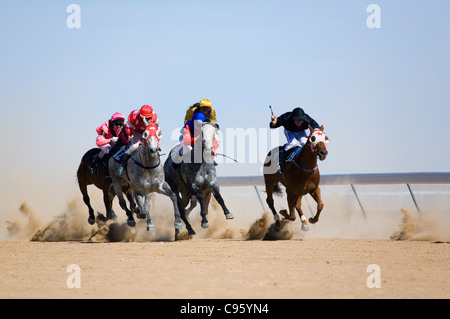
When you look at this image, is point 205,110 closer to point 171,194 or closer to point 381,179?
point 171,194

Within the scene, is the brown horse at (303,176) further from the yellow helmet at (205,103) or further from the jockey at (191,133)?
the yellow helmet at (205,103)

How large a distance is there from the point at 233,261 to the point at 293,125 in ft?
17.9

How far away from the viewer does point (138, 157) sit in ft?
56.7

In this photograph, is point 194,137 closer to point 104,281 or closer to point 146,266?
point 146,266

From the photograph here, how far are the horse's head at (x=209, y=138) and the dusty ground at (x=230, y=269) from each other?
1.94m

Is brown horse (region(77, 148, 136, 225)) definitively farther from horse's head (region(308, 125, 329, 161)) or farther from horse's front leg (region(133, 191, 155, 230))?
horse's head (region(308, 125, 329, 161))

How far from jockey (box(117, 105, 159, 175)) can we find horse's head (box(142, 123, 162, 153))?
0.50 m

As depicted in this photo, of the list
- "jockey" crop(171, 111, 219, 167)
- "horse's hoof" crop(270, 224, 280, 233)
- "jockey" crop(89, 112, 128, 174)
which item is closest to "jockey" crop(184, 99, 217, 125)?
"jockey" crop(171, 111, 219, 167)

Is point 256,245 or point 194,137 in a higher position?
point 194,137

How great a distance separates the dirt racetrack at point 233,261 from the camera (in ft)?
31.7

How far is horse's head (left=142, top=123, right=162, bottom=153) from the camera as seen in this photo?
1644 centimetres

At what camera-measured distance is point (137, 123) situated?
17.3 metres
